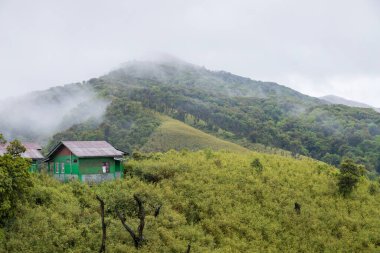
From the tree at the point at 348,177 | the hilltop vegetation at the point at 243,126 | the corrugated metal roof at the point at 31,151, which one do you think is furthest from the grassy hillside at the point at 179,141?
the corrugated metal roof at the point at 31,151

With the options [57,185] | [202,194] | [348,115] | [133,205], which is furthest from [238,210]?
[348,115]

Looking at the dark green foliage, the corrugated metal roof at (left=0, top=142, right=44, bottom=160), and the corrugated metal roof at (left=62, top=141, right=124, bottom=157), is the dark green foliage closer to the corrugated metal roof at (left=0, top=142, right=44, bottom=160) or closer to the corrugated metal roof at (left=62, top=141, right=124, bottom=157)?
the corrugated metal roof at (left=62, top=141, right=124, bottom=157)

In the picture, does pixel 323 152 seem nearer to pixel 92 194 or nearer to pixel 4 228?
pixel 92 194

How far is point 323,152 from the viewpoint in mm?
127250

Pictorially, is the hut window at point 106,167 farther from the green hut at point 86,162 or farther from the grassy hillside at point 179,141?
the grassy hillside at point 179,141

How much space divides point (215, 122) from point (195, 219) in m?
125

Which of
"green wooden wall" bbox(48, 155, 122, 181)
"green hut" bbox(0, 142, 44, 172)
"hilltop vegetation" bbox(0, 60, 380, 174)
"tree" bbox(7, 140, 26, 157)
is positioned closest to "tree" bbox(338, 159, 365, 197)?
"green wooden wall" bbox(48, 155, 122, 181)

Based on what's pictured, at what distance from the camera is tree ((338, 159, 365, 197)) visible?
4303cm

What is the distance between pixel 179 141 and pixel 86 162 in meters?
78.5

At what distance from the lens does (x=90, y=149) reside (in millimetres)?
40000

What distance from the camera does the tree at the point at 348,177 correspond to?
1694 inches

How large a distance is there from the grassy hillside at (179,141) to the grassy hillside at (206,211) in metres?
64.3

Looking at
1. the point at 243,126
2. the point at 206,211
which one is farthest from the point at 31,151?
the point at 243,126

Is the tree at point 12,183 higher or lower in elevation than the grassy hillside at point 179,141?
higher
